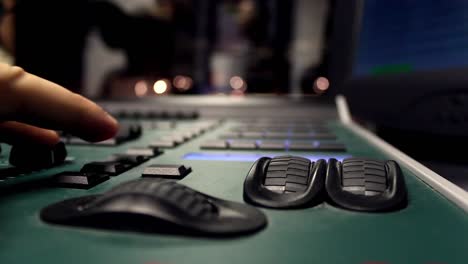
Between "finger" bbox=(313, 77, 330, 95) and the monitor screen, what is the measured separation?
347 mm

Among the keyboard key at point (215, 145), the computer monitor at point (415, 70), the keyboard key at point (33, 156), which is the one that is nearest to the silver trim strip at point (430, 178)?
the computer monitor at point (415, 70)

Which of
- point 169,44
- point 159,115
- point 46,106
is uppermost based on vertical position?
point 169,44

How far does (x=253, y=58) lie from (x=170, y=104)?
41cm

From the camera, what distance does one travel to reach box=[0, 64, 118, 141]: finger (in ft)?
1.03

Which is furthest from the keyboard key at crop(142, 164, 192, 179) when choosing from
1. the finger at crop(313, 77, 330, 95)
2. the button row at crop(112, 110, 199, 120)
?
the finger at crop(313, 77, 330, 95)

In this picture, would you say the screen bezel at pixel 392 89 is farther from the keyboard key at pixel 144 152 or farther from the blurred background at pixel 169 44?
the keyboard key at pixel 144 152

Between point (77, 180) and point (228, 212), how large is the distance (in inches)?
6.6

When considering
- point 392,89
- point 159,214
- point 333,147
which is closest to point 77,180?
point 159,214

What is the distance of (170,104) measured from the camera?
1.29 meters

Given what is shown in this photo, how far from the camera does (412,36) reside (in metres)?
0.77

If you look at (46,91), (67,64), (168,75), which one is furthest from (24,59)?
(46,91)

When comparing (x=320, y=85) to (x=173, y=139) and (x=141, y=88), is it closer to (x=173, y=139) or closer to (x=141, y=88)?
(x=141, y=88)

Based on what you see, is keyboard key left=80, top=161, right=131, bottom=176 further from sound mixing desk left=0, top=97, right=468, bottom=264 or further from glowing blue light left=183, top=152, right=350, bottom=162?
glowing blue light left=183, top=152, right=350, bottom=162

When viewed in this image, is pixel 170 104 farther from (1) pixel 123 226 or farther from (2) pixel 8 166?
(1) pixel 123 226
